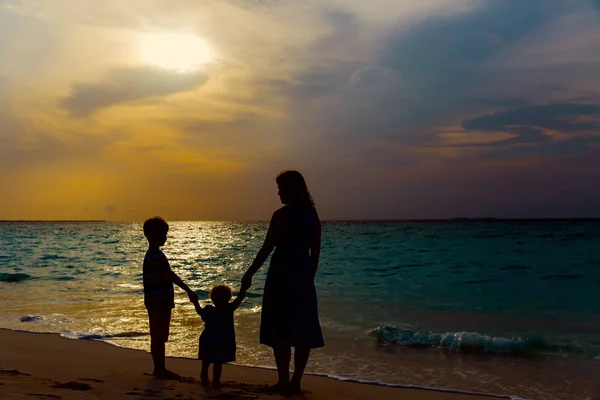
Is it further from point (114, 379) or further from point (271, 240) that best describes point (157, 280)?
point (271, 240)

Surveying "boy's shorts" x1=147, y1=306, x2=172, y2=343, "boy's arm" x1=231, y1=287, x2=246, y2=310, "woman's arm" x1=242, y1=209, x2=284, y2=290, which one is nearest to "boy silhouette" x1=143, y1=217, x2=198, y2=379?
"boy's shorts" x1=147, y1=306, x2=172, y2=343

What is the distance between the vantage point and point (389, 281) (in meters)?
17.2

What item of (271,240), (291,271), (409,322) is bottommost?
(409,322)

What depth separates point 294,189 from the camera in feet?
15.1

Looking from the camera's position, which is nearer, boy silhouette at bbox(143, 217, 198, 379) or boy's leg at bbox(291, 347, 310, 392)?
boy's leg at bbox(291, 347, 310, 392)

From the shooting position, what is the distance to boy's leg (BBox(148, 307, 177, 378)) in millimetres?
5086

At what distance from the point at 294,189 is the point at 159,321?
181 cm

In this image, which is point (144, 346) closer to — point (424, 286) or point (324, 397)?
point (324, 397)

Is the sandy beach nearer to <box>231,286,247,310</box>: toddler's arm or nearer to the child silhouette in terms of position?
the child silhouette

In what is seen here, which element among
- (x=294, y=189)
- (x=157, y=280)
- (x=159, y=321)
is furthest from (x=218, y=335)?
(x=294, y=189)

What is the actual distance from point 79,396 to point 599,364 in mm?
6056

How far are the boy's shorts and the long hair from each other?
1601mm

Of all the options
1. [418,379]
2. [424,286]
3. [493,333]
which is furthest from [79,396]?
[424,286]

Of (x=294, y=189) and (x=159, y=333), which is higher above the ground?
(x=294, y=189)
